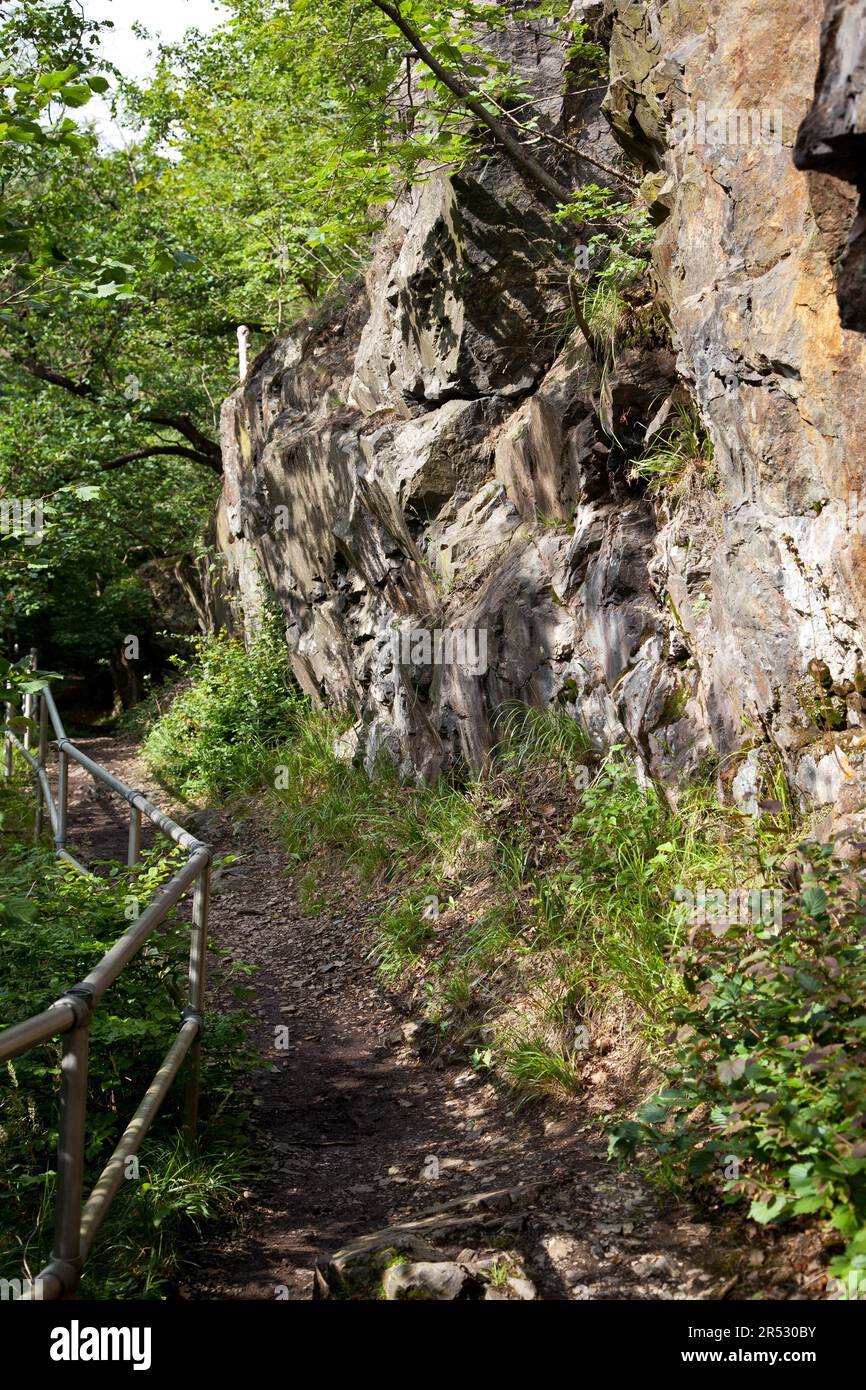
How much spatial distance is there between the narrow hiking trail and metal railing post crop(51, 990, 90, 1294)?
3.44 ft

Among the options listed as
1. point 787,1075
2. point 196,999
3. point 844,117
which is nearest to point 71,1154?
point 196,999

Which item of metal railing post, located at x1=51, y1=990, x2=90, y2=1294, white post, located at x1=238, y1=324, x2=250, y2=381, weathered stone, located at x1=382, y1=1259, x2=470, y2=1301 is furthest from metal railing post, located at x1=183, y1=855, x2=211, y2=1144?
white post, located at x1=238, y1=324, x2=250, y2=381

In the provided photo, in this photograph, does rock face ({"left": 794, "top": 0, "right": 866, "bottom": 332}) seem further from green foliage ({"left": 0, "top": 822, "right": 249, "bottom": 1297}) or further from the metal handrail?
green foliage ({"left": 0, "top": 822, "right": 249, "bottom": 1297})

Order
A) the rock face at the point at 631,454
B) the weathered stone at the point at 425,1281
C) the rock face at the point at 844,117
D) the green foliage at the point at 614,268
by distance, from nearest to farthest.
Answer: the rock face at the point at 844,117 < the weathered stone at the point at 425,1281 < the rock face at the point at 631,454 < the green foliage at the point at 614,268

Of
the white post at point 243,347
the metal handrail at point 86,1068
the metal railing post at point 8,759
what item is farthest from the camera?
the white post at point 243,347

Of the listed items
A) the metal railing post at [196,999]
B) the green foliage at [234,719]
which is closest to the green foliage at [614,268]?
the metal railing post at [196,999]

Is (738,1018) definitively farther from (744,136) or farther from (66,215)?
(66,215)

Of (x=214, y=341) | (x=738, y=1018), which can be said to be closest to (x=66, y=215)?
(x=738, y=1018)

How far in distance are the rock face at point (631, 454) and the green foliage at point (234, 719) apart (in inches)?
35.5

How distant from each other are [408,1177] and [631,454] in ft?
14.8

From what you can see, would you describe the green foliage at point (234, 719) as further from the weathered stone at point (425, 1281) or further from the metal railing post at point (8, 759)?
the weathered stone at point (425, 1281)

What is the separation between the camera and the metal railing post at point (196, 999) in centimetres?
423

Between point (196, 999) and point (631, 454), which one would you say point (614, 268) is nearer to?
point (631, 454)
